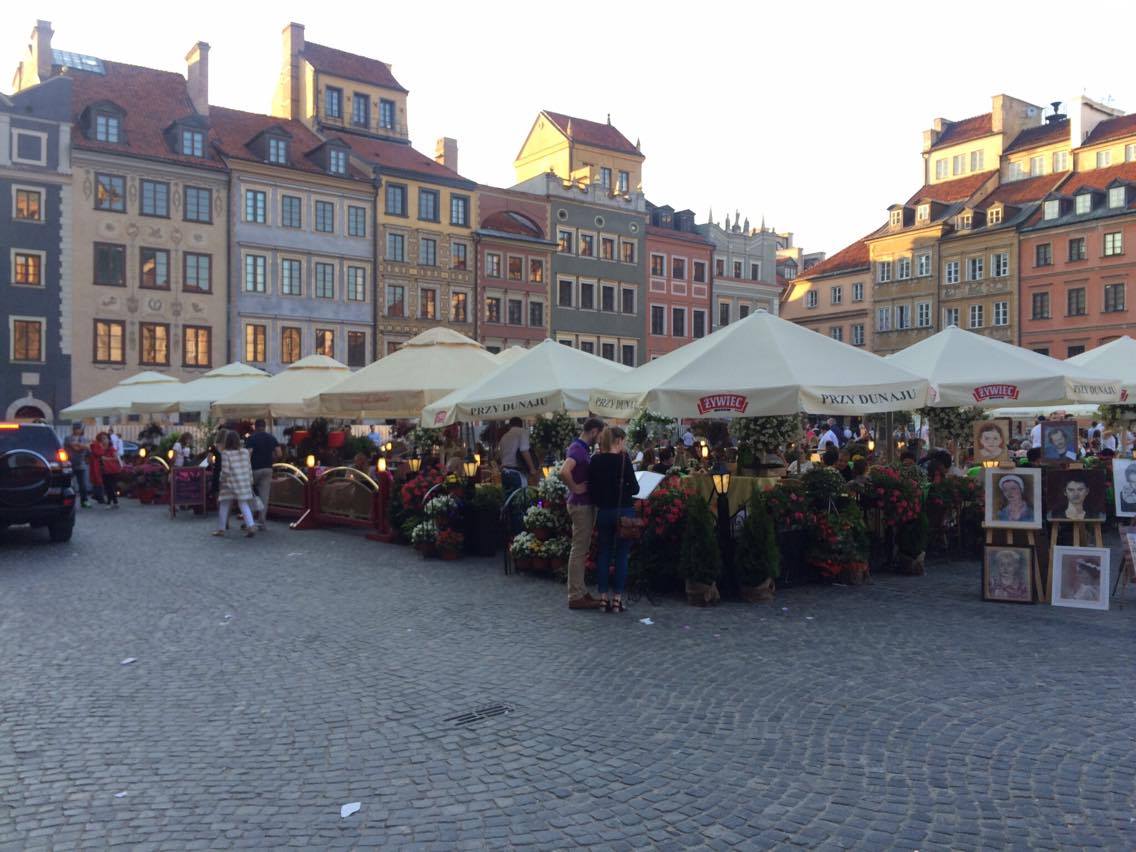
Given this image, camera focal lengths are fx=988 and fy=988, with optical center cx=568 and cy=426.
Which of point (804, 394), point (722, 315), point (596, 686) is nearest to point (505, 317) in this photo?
point (722, 315)

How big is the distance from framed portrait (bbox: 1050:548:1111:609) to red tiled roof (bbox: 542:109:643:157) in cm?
5130

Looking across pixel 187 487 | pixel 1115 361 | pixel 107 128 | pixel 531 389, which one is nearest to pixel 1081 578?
pixel 531 389

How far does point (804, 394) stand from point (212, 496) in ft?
45.0

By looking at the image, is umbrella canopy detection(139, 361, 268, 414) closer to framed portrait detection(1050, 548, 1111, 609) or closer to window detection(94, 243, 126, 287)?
framed portrait detection(1050, 548, 1111, 609)

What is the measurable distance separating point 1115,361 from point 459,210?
123 feet

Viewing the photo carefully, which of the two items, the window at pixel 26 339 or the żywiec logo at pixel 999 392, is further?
the window at pixel 26 339

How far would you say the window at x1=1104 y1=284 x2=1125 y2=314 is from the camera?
167 feet

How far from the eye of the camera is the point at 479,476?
14.5 meters

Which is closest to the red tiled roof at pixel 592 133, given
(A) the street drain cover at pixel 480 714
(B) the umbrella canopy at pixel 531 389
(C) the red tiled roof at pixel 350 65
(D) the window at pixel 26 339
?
(C) the red tiled roof at pixel 350 65

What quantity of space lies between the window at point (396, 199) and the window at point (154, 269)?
1103 centimetres

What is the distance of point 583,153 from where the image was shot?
58.2 meters

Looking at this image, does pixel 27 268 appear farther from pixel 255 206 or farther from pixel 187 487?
pixel 187 487

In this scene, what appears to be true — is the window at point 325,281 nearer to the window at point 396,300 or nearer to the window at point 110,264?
the window at point 396,300

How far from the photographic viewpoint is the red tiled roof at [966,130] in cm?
6275
